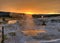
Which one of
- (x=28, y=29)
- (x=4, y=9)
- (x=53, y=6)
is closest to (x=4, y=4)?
(x=4, y=9)

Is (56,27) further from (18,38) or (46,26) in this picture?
(18,38)

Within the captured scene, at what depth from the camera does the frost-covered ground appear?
148cm

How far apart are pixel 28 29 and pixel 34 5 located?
0.34m

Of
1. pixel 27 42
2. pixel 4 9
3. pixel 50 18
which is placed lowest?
pixel 27 42

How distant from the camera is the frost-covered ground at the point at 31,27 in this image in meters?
1.48

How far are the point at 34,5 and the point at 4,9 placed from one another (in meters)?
0.34

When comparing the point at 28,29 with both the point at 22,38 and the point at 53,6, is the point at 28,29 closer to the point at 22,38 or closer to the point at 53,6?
the point at 22,38

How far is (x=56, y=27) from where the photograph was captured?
1568 millimetres

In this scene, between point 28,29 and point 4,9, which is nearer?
point 4,9

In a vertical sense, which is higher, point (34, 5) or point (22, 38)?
point (34, 5)

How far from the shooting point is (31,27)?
4.91 ft

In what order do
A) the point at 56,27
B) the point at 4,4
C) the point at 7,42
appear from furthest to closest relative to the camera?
the point at 56,27 → the point at 7,42 → the point at 4,4

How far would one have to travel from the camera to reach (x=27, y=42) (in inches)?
60.4

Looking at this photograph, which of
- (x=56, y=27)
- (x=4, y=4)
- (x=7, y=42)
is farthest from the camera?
(x=56, y=27)
